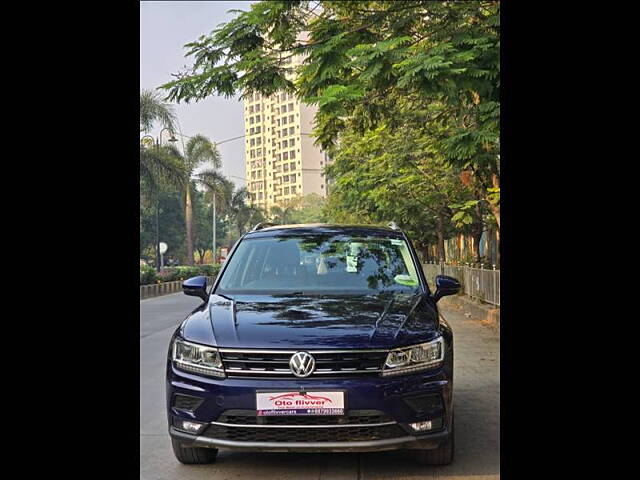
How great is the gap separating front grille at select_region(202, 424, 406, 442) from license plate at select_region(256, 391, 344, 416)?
11 centimetres

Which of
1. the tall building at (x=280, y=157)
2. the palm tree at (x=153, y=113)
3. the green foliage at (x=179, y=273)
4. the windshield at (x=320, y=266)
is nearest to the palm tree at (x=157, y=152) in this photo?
the palm tree at (x=153, y=113)

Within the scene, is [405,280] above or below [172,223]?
below

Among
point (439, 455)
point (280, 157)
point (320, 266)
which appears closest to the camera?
point (439, 455)

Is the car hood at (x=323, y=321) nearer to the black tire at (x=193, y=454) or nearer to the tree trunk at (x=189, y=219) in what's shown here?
the black tire at (x=193, y=454)

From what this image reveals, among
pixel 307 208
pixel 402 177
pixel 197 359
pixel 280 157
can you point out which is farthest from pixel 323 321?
pixel 280 157

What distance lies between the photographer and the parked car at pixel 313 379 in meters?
4.06

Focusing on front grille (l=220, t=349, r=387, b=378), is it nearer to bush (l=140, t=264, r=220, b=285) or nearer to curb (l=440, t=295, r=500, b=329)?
curb (l=440, t=295, r=500, b=329)

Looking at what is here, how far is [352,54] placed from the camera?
7672mm

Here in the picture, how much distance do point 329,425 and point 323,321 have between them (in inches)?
26.0

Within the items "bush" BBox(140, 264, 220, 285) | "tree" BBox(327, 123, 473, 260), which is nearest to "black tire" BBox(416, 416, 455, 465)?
"tree" BBox(327, 123, 473, 260)

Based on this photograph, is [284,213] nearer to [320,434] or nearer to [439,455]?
[439,455]
